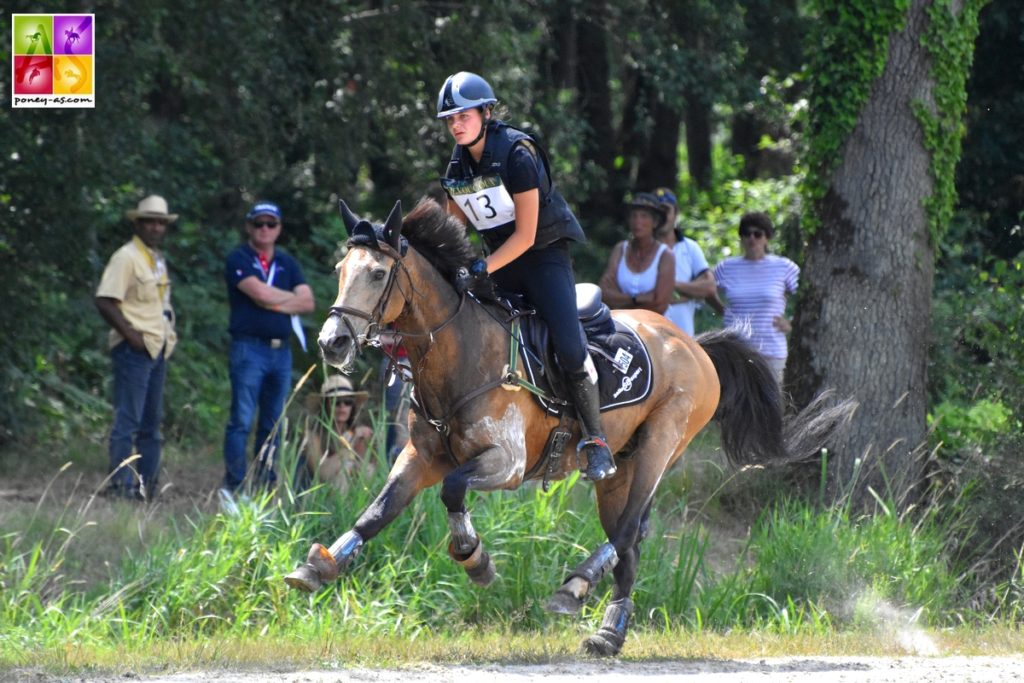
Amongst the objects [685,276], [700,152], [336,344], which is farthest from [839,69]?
[700,152]

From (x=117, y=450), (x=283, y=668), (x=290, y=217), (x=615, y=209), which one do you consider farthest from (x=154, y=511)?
(x=615, y=209)

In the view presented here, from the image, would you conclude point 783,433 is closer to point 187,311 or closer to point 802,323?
point 802,323

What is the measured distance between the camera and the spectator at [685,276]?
11859mm

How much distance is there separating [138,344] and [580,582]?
497 centimetres

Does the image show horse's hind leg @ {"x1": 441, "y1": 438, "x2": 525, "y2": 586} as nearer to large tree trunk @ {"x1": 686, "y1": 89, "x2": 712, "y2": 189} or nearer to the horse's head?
the horse's head

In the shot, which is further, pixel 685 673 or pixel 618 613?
pixel 618 613

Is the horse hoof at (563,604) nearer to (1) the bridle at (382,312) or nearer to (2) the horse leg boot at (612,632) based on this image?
(2) the horse leg boot at (612,632)

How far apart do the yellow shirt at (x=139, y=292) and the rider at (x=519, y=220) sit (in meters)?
4.09

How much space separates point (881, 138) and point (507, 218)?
4.86m

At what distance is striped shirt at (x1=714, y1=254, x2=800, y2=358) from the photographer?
1191cm

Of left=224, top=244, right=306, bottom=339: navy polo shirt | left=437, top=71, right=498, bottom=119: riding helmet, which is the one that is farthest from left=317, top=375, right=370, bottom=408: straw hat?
left=437, top=71, right=498, bottom=119: riding helmet

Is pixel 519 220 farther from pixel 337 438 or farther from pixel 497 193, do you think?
pixel 337 438

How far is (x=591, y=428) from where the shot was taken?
8.09 meters

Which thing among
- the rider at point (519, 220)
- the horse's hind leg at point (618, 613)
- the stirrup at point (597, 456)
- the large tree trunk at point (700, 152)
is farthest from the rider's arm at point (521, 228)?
the large tree trunk at point (700, 152)
